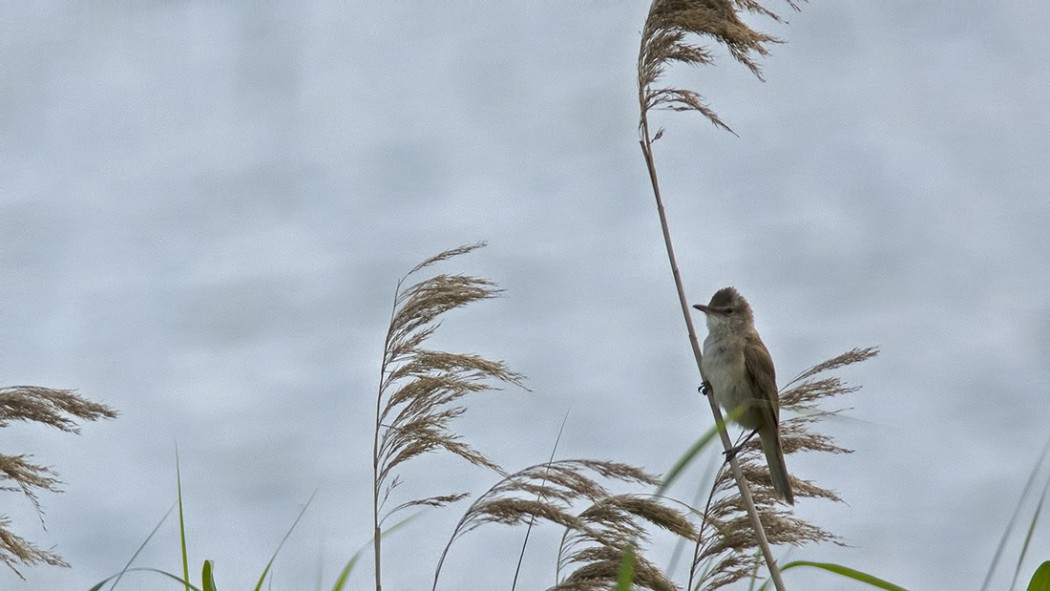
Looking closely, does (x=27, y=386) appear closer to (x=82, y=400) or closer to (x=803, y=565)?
(x=82, y=400)

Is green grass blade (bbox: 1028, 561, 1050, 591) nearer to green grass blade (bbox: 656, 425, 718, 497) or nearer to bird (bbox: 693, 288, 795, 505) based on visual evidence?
green grass blade (bbox: 656, 425, 718, 497)

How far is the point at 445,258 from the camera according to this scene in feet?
12.5

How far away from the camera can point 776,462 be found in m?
3.95

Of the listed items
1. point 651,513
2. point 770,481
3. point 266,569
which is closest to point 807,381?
point 770,481

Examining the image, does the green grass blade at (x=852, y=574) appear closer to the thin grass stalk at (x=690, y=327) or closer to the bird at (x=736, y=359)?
the thin grass stalk at (x=690, y=327)

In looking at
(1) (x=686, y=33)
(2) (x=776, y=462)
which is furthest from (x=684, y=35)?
(2) (x=776, y=462)

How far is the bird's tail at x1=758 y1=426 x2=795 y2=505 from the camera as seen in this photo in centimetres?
382

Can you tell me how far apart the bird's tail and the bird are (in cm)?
14

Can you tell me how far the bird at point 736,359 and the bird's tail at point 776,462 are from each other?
135 millimetres

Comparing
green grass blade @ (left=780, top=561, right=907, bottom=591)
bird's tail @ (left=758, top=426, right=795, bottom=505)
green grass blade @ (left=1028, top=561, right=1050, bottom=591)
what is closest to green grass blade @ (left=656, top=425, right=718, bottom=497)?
Answer: green grass blade @ (left=780, top=561, right=907, bottom=591)

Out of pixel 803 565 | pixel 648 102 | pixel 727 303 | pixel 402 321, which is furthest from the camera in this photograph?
pixel 727 303

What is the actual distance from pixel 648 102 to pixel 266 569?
164 cm

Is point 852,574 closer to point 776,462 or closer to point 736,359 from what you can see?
point 776,462

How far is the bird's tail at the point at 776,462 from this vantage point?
382cm
